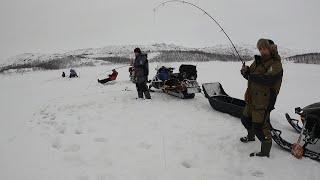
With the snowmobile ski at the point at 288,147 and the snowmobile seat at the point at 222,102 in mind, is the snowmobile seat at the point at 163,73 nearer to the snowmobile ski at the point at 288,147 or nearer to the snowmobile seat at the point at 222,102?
the snowmobile seat at the point at 222,102

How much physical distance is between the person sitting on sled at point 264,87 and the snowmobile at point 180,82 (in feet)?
15.6

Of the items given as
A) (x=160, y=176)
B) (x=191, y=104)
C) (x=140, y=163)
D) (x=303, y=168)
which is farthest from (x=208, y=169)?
(x=191, y=104)

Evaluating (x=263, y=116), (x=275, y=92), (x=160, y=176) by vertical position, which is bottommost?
(x=160, y=176)

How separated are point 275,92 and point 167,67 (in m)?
6.26

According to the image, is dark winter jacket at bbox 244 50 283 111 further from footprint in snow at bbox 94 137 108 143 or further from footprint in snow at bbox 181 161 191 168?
footprint in snow at bbox 94 137 108 143

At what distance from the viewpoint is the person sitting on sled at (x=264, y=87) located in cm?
515

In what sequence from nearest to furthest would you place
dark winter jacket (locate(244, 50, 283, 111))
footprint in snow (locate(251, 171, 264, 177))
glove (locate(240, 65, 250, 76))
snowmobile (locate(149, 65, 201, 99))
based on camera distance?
footprint in snow (locate(251, 171, 264, 177)) → dark winter jacket (locate(244, 50, 283, 111)) → glove (locate(240, 65, 250, 76)) → snowmobile (locate(149, 65, 201, 99))

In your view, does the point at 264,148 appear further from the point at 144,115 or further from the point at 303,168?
the point at 144,115

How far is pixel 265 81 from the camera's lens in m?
5.16

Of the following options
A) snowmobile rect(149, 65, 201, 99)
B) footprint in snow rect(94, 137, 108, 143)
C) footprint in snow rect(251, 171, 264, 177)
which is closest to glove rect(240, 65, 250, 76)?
footprint in snow rect(251, 171, 264, 177)

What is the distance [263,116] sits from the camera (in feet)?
17.5

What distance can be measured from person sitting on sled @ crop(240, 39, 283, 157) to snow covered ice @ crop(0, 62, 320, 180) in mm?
479

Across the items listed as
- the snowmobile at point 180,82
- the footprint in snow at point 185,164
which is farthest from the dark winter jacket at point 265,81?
the snowmobile at point 180,82

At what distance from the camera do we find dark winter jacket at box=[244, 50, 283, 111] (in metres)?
5.12
